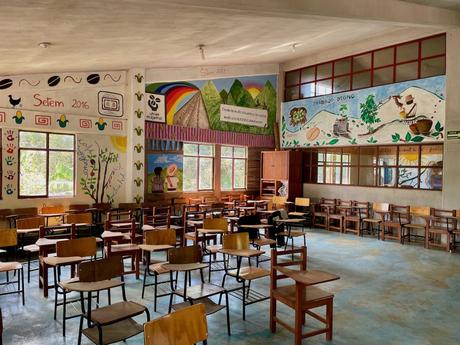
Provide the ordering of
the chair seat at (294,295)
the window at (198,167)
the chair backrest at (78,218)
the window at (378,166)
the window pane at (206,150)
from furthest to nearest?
the window pane at (206,150) < the window at (198,167) < the window at (378,166) < the chair backrest at (78,218) < the chair seat at (294,295)

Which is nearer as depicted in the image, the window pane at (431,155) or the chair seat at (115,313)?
the chair seat at (115,313)

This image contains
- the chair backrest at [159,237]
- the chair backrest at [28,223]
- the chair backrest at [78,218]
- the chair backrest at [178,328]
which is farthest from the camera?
the chair backrest at [78,218]

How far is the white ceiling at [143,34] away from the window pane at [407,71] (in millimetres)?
769

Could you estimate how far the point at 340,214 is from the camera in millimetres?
10789

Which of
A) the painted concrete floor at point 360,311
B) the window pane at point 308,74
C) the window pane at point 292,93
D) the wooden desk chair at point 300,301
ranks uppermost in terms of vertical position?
the window pane at point 308,74

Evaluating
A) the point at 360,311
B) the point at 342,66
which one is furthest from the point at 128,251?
the point at 342,66

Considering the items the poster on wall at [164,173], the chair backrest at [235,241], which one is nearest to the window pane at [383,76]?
→ the poster on wall at [164,173]

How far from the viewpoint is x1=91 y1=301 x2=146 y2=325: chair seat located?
10.1 feet

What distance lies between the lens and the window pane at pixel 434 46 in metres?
9.16

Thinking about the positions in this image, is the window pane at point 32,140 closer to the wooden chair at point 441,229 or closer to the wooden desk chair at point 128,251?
the wooden desk chair at point 128,251

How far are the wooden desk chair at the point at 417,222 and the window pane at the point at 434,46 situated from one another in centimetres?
375

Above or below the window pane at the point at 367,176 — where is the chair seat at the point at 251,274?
below

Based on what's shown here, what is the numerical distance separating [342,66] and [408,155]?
331 centimetres

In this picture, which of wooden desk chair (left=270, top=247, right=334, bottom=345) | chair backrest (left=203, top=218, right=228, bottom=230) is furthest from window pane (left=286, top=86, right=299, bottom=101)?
wooden desk chair (left=270, top=247, right=334, bottom=345)
